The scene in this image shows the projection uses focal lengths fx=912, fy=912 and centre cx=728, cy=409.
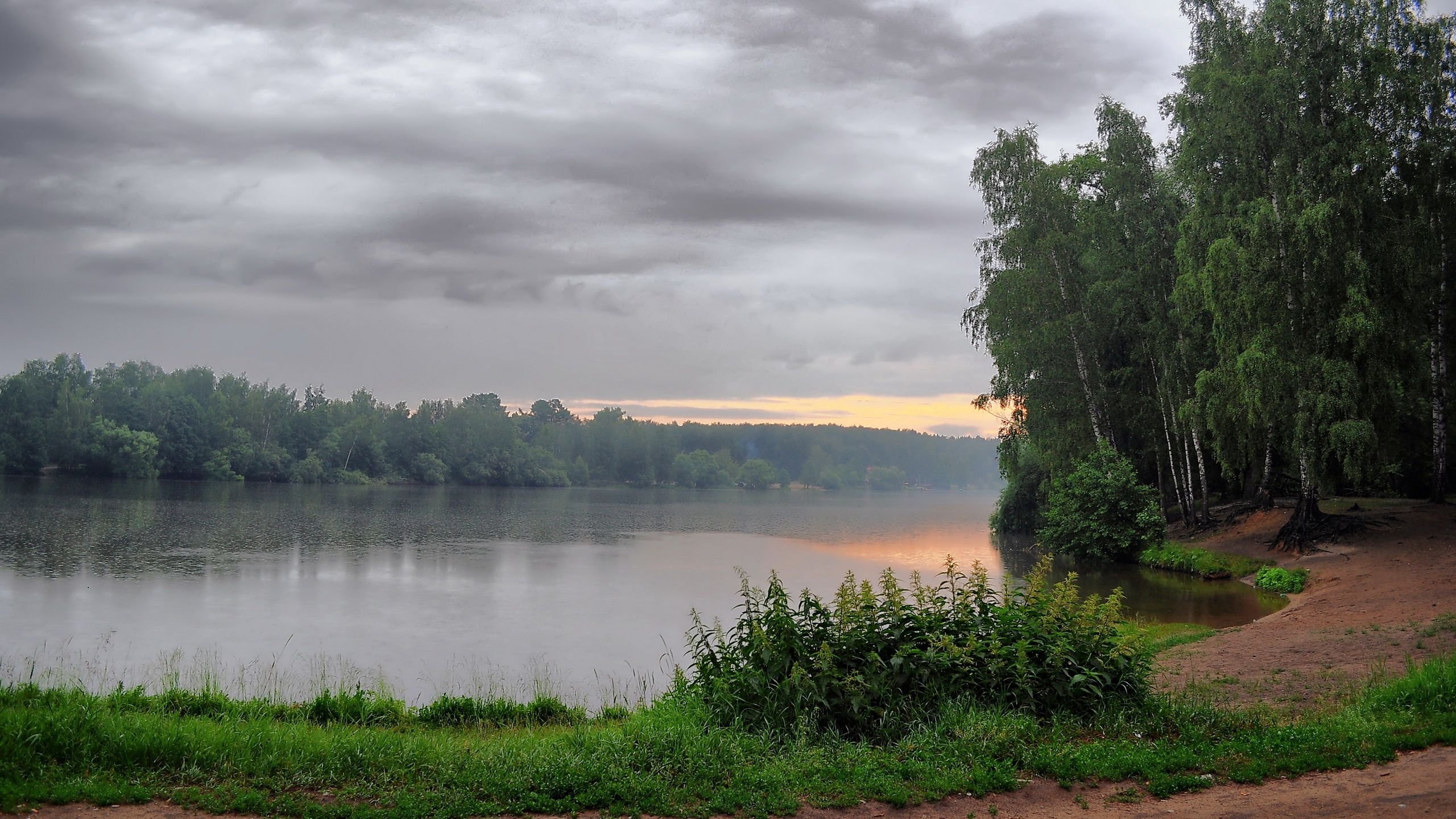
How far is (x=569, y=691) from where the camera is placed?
42.9ft

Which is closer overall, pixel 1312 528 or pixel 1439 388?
pixel 1312 528

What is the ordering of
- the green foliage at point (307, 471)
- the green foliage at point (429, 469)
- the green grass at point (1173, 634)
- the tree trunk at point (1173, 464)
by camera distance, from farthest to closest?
1. the green foliage at point (429, 469)
2. the green foliage at point (307, 471)
3. the tree trunk at point (1173, 464)
4. the green grass at point (1173, 634)

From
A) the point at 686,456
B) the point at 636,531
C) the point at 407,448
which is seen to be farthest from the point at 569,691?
the point at 686,456

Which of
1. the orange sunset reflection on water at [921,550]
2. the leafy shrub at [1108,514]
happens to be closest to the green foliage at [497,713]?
the orange sunset reflection on water at [921,550]

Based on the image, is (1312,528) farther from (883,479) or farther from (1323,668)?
(883,479)

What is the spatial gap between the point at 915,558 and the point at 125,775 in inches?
1277

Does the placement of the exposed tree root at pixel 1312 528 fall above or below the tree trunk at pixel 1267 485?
below

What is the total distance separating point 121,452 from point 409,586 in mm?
77535

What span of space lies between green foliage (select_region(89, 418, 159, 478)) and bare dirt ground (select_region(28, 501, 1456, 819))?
299ft

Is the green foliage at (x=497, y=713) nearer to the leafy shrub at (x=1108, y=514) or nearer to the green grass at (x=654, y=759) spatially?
the green grass at (x=654, y=759)

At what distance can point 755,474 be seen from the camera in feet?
538

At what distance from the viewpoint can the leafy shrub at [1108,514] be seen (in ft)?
96.2

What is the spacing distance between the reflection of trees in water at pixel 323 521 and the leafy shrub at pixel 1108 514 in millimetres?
15805

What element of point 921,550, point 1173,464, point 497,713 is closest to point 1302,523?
point 1173,464
